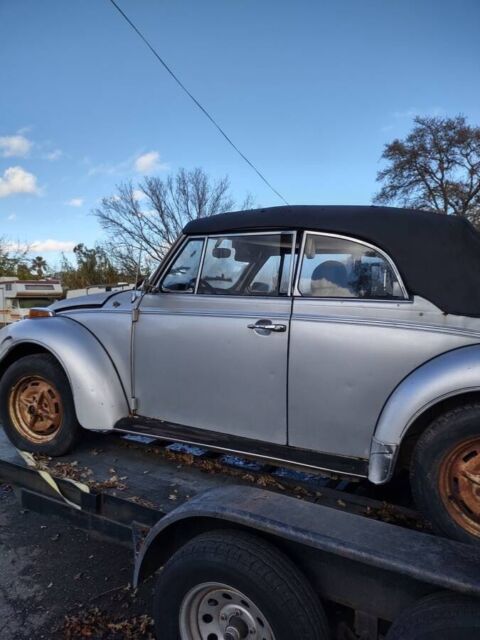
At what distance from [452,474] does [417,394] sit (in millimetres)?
398

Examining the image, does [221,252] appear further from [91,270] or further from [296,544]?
[91,270]

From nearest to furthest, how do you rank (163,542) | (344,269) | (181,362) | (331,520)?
(331,520) → (163,542) → (344,269) → (181,362)

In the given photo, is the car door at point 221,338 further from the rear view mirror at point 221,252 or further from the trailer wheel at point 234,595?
the trailer wheel at point 234,595

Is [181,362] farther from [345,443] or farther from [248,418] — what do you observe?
[345,443]

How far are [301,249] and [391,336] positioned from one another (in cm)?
75

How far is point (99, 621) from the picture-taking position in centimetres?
274

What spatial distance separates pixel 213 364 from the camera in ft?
Result: 9.60

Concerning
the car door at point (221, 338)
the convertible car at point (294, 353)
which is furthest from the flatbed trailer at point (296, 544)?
the car door at point (221, 338)

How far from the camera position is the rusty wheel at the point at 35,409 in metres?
3.48

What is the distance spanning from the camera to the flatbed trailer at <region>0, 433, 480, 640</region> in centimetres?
171

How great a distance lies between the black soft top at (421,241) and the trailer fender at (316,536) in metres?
1.10

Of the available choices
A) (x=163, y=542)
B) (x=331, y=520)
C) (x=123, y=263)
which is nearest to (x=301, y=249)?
(x=331, y=520)

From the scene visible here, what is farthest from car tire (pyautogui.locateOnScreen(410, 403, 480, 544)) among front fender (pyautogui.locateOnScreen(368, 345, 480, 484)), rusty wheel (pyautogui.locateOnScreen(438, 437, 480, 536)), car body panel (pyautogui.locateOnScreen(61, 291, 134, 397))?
car body panel (pyautogui.locateOnScreen(61, 291, 134, 397))

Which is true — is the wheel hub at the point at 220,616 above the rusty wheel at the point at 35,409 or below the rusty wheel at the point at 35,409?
below
